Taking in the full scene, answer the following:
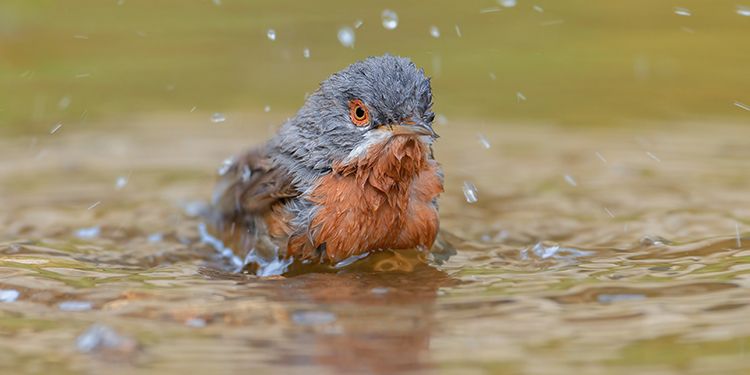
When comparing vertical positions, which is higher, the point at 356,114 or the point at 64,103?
the point at 356,114

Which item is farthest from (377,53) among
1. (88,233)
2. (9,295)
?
(9,295)

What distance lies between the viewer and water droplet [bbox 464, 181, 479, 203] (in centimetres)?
765

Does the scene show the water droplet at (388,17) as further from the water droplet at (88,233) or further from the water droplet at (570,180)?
the water droplet at (88,233)

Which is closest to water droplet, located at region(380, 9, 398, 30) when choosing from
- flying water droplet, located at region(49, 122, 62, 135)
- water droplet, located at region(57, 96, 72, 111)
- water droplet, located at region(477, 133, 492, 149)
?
water droplet, located at region(477, 133, 492, 149)

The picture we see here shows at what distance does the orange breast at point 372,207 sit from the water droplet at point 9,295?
157 cm

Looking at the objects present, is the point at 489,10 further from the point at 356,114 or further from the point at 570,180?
the point at 356,114

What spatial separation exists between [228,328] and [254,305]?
1.20 ft

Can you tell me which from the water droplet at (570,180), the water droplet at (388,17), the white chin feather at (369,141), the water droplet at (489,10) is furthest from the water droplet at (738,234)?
the water droplet at (489,10)

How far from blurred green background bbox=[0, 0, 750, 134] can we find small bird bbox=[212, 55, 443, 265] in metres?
3.67

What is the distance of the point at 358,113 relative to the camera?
6.17 metres

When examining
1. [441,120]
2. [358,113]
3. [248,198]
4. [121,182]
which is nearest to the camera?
[358,113]

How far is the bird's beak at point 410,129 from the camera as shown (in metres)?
5.79

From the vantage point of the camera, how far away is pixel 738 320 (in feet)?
15.6

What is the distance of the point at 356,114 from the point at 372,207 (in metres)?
0.51
